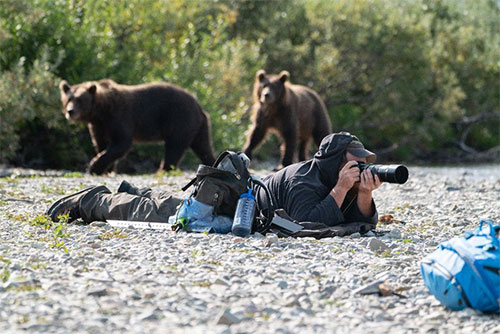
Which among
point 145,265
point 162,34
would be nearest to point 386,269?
point 145,265

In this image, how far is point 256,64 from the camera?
1992 cm

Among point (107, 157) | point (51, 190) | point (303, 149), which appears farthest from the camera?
point (303, 149)

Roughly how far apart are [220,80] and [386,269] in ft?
46.0

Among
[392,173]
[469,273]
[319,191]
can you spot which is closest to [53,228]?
[319,191]

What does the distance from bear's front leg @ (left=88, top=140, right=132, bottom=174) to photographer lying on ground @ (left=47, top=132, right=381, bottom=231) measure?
5.55 m

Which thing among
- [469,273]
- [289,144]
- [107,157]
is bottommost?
[107,157]

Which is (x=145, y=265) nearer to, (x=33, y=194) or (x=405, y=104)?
(x=33, y=194)

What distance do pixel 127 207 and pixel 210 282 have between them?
226 cm

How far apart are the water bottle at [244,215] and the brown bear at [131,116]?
6.60m

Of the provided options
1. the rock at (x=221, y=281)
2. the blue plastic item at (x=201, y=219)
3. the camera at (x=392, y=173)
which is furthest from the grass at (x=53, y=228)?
the camera at (x=392, y=173)

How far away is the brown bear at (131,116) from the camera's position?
465 inches

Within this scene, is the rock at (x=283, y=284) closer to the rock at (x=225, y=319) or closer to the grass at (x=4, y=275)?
the rock at (x=225, y=319)

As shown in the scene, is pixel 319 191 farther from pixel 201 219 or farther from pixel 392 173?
pixel 201 219

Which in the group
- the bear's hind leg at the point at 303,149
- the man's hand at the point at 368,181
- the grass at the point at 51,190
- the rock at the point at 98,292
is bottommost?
the bear's hind leg at the point at 303,149
